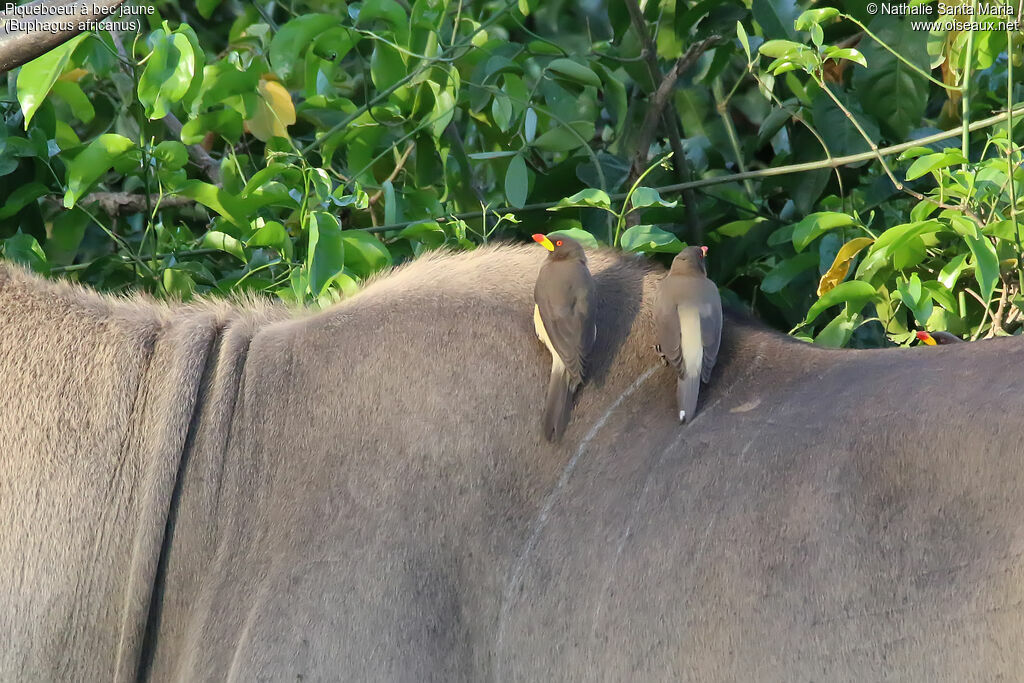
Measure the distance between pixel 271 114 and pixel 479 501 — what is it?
1875 mm

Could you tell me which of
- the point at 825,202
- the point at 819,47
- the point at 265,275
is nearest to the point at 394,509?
the point at 265,275

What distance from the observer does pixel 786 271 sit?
3410 millimetres

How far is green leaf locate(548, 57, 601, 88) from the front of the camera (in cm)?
336

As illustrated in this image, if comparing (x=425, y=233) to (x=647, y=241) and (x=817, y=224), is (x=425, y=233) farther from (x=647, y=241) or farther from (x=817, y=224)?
(x=817, y=224)

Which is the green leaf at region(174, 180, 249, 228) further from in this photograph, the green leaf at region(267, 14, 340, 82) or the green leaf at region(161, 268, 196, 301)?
the green leaf at region(267, 14, 340, 82)

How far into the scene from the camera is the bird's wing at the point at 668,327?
219 centimetres

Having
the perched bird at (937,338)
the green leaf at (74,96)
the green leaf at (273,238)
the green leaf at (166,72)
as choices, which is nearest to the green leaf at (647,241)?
the perched bird at (937,338)

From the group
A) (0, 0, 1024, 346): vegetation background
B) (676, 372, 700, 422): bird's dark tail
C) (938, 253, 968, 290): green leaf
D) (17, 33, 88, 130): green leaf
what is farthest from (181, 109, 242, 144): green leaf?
(938, 253, 968, 290): green leaf

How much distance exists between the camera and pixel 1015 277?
3055mm

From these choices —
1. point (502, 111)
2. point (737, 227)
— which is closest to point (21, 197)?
point (502, 111)

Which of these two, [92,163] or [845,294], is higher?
[92,163]

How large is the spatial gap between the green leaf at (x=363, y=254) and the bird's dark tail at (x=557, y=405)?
831 mm

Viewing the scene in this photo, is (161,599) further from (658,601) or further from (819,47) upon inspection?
(819,47)

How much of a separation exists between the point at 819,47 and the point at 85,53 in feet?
5.58
